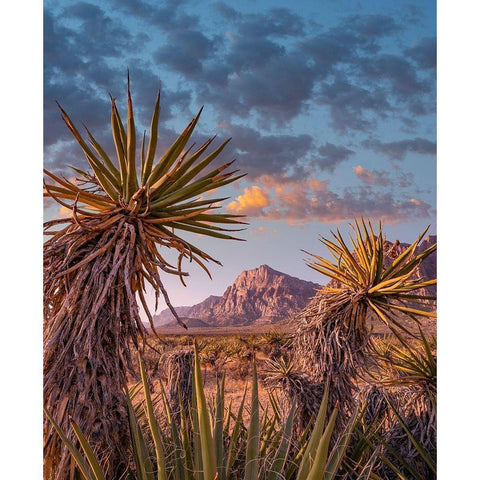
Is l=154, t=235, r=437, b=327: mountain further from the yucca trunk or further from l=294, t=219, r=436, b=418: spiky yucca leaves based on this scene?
the yucca trunk

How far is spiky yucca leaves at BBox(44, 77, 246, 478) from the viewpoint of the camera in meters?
2.35

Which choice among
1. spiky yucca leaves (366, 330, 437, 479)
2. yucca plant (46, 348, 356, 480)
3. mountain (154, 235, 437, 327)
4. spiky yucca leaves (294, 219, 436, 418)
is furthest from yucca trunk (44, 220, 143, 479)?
mountain (154, 235, 437, 327)

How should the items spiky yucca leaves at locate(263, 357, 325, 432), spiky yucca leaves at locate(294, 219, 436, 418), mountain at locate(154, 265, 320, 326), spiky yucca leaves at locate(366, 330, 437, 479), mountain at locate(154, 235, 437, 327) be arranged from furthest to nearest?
mountain at locate(154, 265, 320, 326)
mountain at locate(154, 235, 437, 327)
spiky yucca leaves at locate(263, 357, 325, 432)
spiky yucca leaves at locate(294, 219, 436, 418)
spiky yucca leaves at locate(366, 330, 437, 479)

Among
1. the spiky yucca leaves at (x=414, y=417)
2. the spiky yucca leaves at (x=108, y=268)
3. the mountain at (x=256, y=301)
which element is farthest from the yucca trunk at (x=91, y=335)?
the mountain at (x=256, y=301)

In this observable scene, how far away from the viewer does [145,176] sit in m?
2.69

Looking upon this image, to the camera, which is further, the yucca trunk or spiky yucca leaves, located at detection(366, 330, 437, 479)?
spiky yucca leaves, located at detection(366, 330, 437, 479)

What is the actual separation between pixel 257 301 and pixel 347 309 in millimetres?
46835

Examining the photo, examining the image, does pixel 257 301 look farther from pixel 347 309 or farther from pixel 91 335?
pixel 91 335

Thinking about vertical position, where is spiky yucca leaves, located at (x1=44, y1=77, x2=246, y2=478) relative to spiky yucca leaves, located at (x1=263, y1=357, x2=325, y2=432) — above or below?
above

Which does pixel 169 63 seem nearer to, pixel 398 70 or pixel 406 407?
pixel 398 70

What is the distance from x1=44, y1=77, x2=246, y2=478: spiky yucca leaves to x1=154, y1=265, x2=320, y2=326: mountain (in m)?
31.1

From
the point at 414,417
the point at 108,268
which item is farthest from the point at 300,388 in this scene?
the point at 108,268

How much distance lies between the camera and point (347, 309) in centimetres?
426
